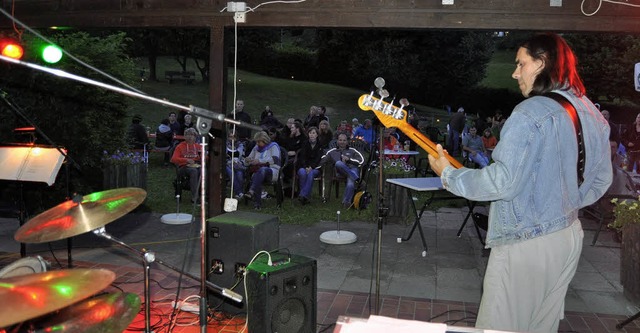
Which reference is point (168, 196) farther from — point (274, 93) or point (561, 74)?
point (274, 93)

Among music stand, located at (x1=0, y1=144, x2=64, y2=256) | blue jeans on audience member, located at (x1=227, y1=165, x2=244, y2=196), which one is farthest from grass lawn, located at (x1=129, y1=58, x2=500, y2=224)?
music stand, located at (x1=0, y1=144, x2=64, y2=256)

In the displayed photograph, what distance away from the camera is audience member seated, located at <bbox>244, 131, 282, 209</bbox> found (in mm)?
9508

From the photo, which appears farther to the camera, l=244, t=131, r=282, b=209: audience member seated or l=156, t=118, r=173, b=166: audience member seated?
l=156, t=118, r=173, b=166: audience member seated

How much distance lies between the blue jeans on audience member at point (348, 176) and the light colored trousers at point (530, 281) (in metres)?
6.94

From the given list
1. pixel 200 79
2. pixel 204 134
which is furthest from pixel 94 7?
pixel 200 79

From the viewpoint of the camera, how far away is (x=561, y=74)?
2.65 meters

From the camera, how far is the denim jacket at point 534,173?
2529mm

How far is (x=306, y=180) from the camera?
996 centimetres

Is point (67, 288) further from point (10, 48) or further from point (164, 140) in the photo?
point (164, 140)

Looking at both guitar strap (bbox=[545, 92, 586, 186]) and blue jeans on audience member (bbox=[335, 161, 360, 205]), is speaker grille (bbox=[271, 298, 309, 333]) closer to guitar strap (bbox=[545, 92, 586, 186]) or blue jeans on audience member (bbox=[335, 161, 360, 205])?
guitar strap (bbox=[545, 92, 586, 186])

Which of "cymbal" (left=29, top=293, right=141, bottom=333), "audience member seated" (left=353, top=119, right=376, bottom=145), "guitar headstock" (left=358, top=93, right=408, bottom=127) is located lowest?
"cymbal" (left=29, top=293, right=141, bottom=333)

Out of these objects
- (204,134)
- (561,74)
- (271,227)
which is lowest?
(271,227)

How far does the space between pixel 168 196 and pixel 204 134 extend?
7669mm

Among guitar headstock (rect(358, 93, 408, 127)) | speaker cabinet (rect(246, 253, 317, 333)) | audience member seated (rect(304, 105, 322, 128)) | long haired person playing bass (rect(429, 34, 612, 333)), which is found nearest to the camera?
long haired person playing bass (rect(429, 34, 612, 333))
